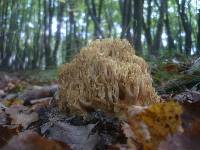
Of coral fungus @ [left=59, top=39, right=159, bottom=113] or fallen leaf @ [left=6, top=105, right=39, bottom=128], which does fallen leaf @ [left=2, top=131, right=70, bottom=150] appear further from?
fallen leaf @ [left=6, top=105, right=39, bottom=128]

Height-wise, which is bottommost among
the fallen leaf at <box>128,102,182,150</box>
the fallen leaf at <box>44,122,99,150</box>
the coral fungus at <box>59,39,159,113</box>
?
the fallen leaf at <box>44,122,99,150</box>

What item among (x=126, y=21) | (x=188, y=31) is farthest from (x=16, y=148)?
(x=126, y=21)

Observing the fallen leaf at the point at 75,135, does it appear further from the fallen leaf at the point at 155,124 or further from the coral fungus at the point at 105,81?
the fallen leaf at the point at 155,124

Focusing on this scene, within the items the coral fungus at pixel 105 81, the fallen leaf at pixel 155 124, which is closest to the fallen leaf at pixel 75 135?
the coral fungus at pixel 105 81

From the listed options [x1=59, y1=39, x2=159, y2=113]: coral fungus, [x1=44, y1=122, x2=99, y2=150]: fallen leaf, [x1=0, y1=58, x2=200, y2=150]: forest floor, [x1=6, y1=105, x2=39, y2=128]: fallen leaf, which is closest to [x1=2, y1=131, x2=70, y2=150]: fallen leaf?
[x1=0, y1=58, x2=200, y2=150]: forest floor

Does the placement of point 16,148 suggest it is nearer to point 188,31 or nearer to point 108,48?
point 108,48

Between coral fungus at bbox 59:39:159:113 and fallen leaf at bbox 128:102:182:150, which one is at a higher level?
coral fungus at bbox 59:39:159:113
